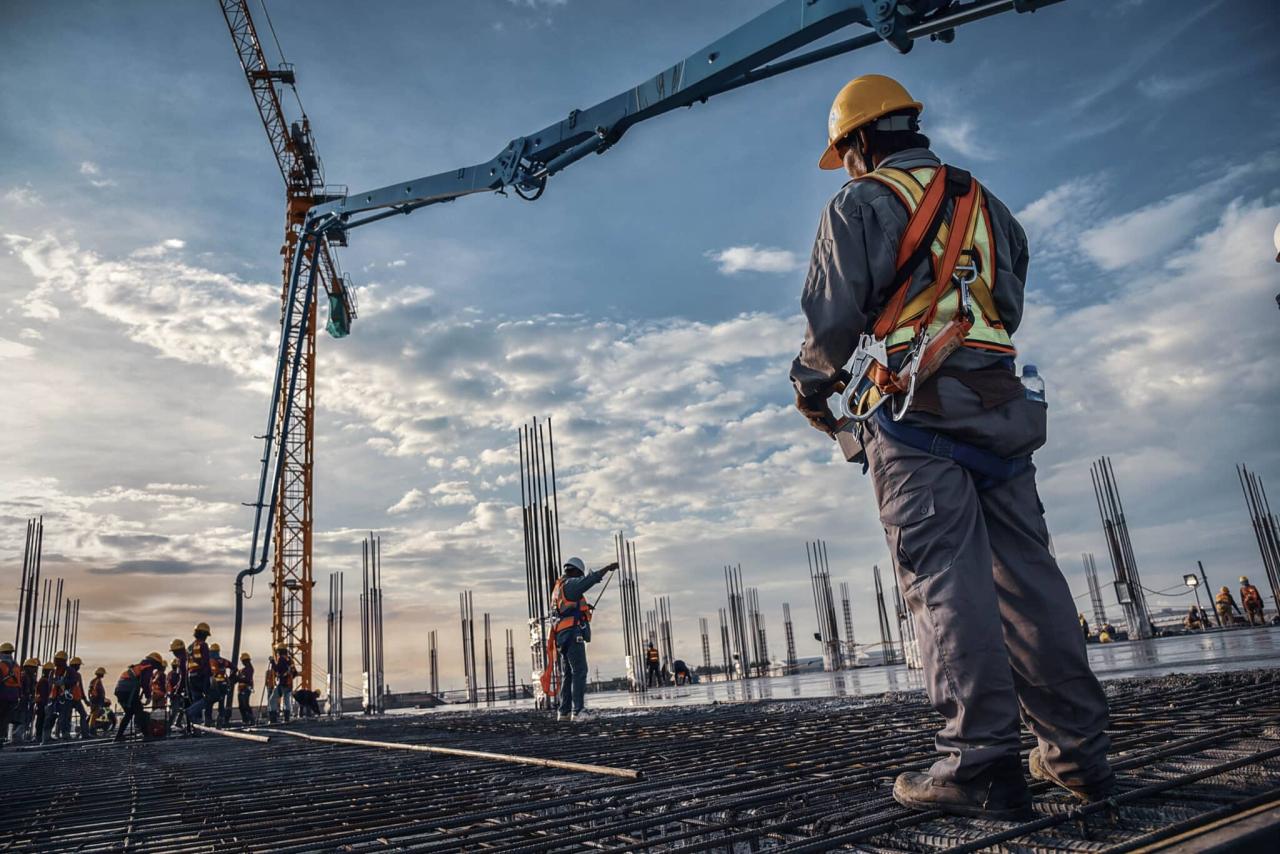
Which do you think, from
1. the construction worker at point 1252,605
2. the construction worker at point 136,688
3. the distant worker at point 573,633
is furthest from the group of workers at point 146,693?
the construction worker at point 1252,605

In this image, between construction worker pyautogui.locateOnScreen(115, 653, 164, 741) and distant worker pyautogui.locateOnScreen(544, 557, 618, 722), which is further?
construction worker pyautogui.locateOnScreen(115, 653, 164, 741)

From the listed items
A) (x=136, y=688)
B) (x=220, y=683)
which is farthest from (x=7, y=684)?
(x=220, y=683)

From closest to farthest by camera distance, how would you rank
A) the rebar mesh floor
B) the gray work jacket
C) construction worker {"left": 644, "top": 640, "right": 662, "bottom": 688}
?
the rebar mesh floor
the gray work jacket
construction worker {"left": 644, "top": 640, "right": 662, "bottom": 688}

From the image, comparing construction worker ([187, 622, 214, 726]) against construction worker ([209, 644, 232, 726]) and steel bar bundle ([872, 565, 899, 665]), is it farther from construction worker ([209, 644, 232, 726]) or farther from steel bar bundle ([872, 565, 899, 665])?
steel bar bundle ([872, 565, 899, 665])

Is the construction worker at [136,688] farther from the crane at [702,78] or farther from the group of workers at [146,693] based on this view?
the crane at [702,78]

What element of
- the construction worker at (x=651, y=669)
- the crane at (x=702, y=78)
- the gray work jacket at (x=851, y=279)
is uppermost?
the crane at (x=702, y=78)

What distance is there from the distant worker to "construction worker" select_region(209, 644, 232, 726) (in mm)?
9404

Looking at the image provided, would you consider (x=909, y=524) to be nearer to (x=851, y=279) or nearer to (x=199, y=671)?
(x=851, y=279)

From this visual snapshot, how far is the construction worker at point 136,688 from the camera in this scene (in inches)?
513

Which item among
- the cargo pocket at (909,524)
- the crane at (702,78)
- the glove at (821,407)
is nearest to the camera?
the cargo pocket at (909,524)

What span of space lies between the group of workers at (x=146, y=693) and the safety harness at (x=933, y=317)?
12575 millimetres

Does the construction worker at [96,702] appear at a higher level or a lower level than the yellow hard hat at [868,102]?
lower

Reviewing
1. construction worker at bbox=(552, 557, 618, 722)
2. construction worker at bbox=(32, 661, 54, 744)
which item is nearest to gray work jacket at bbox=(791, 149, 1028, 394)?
construction worker at bbox=(552, 557, 618, 722)

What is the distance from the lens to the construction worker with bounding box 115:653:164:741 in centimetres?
1303
